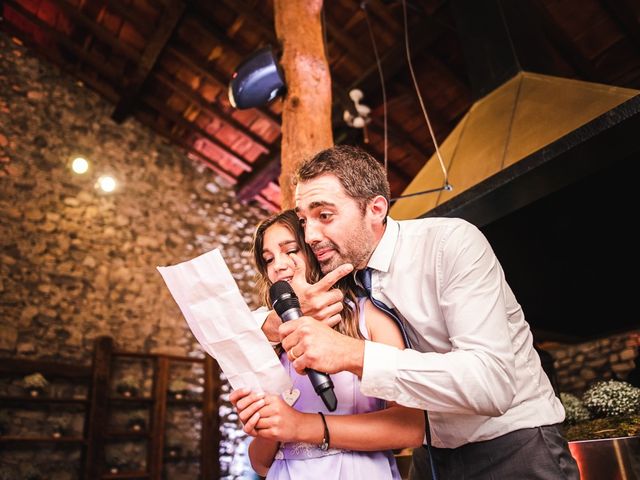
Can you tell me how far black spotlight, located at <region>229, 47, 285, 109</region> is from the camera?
271cm

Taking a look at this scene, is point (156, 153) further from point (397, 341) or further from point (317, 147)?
point (397, 341)

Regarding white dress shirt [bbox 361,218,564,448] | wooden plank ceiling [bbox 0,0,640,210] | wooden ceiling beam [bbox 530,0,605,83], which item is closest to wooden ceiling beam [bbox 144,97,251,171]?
wooden plank ceiling [bbox 0,0,640,210]

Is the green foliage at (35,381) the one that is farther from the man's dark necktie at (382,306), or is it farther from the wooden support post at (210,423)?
the man's dark necktie at (382,306)

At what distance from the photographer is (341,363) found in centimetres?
102

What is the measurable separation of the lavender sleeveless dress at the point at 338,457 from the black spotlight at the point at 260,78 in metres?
1.78

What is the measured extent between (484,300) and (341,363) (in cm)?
37

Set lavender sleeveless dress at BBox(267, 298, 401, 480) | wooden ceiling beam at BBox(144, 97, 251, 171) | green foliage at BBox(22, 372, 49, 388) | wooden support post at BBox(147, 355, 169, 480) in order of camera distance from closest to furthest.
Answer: lavender sleeveless dress at BBox(267, 298, 401, 480) < green foliage at BBox(22, 372, 49, 388) < wooden support post at BBox(147, 355, 169, 480) < wooden ceiling beam at BBox(144, 97, 251, 171)

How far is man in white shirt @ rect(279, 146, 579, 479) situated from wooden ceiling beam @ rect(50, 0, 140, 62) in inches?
238

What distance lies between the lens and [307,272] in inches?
58.4

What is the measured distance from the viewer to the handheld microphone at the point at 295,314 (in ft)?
3.38

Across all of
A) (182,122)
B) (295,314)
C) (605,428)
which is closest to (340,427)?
(295,314)

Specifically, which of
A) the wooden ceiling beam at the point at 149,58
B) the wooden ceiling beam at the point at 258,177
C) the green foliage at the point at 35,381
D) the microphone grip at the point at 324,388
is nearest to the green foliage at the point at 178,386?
the green foliage at the point at 35,381

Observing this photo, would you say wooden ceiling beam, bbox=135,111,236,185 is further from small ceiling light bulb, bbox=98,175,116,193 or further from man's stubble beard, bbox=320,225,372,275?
man's stubble beard, bbox=320,225,372,275

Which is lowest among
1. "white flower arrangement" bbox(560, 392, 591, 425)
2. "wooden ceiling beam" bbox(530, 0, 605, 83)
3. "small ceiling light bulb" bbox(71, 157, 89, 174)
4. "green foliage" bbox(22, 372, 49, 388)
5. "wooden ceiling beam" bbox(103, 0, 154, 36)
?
"white flower arrangement" bbox(560, 392, 591, 425)
